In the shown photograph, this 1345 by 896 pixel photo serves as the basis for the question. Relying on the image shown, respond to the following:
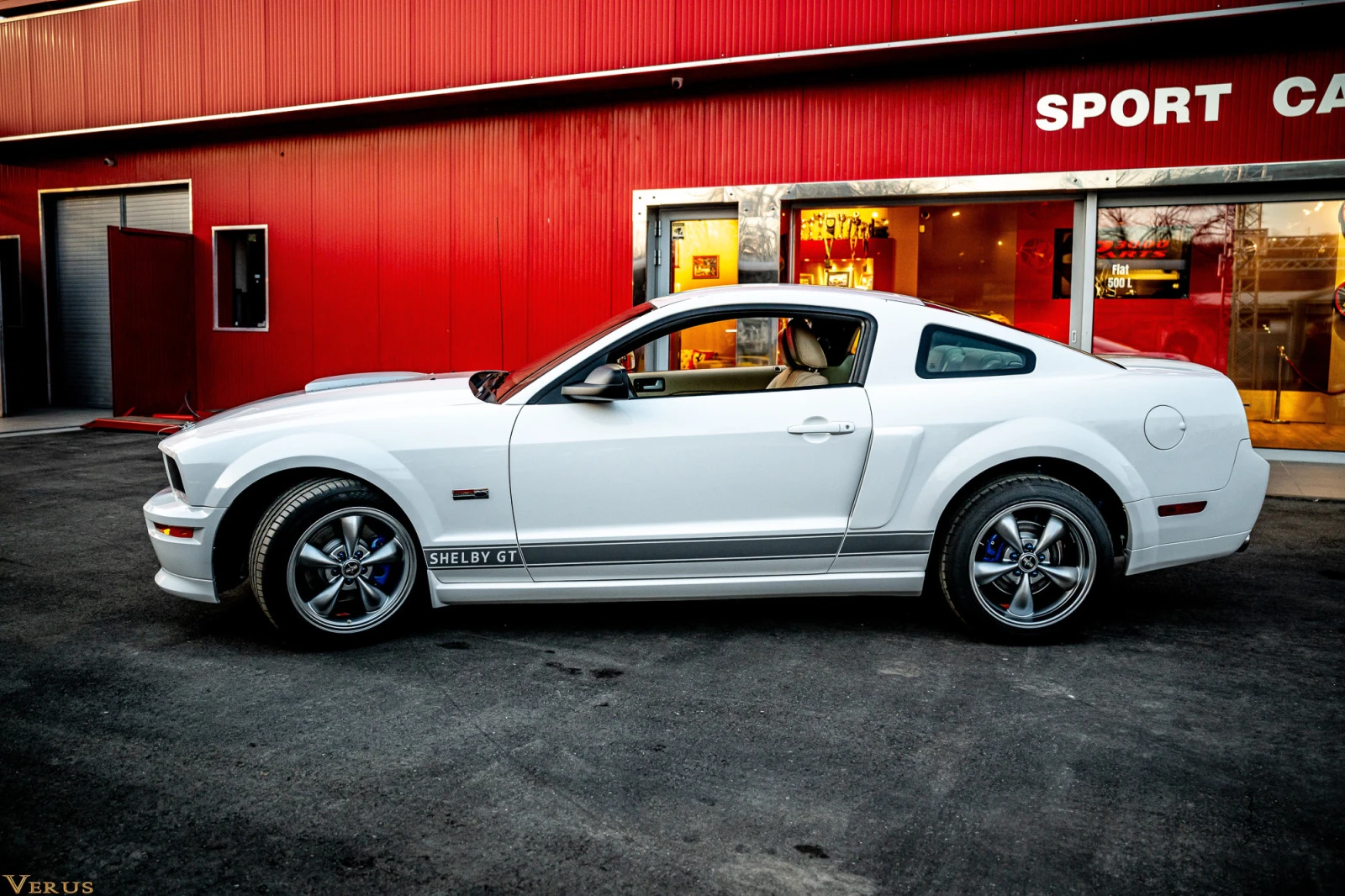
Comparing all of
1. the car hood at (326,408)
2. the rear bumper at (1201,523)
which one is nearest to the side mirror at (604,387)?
the car hood at (326,408)

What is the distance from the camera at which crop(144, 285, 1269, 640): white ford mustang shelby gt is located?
427cm

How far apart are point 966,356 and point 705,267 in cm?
691

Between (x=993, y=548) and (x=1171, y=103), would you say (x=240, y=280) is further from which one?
(x=993, y=548)

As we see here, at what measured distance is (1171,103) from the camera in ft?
30.4

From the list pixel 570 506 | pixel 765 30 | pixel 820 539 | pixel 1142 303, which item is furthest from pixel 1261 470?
pixel 765 30

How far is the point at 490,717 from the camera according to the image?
3.60m

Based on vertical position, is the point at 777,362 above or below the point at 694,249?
below

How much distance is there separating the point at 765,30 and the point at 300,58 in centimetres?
595

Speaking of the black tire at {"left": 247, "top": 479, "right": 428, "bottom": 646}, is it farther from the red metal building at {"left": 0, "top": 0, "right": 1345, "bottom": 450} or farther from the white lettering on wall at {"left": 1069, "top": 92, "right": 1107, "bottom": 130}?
the white lettering on wall at {"left": 1069, "top": 92, "right": 1107, "bottom": 130}

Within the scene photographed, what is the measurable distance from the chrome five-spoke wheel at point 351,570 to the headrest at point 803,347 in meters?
1.94

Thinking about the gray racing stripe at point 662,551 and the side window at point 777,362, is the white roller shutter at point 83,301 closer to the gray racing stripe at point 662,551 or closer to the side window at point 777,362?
the side window at point 777,362

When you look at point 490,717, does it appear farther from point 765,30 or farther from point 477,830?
point 765,30

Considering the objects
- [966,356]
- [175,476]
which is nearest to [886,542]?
[966,356]

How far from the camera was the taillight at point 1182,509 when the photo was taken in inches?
173
